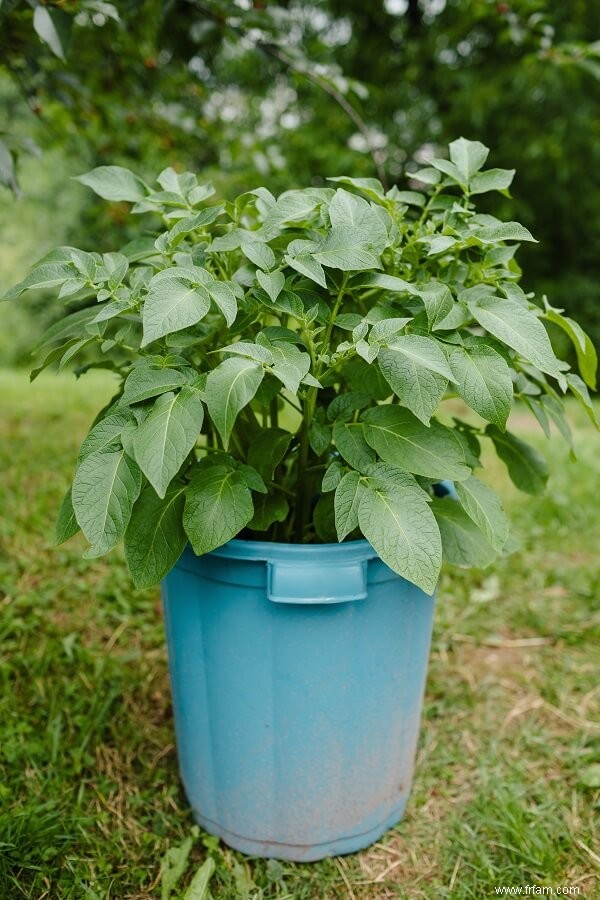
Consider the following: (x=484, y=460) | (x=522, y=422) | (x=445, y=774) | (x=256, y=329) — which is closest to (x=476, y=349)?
(x=256, y=329)

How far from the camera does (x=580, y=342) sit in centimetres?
111

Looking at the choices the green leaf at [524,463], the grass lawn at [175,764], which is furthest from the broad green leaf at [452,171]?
the grass lawn at [175,764]

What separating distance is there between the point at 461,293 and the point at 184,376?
440 millimetres

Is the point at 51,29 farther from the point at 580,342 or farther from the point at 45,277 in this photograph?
the point at 580,342

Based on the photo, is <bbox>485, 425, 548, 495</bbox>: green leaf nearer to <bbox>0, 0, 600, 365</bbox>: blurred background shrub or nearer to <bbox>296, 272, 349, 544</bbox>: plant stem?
<bbox>296, 272, 349, 544</bbox>: plant stem

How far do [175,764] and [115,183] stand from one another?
3.69ft

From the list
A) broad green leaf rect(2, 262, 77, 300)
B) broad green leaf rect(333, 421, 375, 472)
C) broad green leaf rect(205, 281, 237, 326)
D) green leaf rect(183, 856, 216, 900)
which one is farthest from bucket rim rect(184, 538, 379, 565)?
green leaf rect(183, 856, 216, 900)

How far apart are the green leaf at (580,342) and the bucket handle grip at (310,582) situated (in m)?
0.49

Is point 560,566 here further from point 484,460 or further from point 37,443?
point 37,443

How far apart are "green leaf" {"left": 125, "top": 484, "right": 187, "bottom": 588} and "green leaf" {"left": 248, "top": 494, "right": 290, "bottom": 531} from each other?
0.13m

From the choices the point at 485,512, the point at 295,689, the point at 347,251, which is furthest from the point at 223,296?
the point at 295,689

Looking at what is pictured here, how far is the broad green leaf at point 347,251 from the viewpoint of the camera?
95cm

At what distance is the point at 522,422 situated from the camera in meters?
4.64

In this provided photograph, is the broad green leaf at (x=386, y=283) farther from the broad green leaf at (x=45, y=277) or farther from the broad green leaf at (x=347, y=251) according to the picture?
the broad green leaf at (x=45, y=277)
